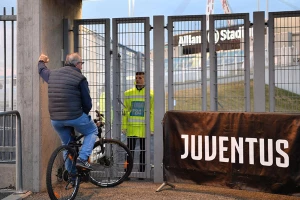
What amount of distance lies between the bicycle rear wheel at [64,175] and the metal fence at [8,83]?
3.84 ft

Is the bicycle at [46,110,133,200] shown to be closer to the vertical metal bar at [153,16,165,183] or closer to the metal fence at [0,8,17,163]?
the vertical metal bar at [153,16,165,183]

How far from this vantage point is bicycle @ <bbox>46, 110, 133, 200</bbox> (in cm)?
493

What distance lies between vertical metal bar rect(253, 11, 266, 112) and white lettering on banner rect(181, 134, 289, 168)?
3.95ft

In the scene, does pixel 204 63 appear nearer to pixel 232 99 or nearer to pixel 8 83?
pixel 232 99

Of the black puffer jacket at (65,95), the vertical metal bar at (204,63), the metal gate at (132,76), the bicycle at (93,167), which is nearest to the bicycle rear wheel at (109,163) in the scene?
the bicycle at (93,167)

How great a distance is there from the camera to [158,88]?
6.21 m

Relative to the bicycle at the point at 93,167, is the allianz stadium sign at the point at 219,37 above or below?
above

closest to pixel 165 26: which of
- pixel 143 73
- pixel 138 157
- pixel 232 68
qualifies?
pixel 143 73

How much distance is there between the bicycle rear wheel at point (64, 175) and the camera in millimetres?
4930

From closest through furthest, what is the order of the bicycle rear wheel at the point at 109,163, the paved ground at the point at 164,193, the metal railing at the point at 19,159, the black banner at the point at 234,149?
1. the black banner at the point at 234,149
2. the paved ground at the point at 164,193
3. the metal railing at the point at 19,159
4. the bicycle rear wheel at the point at 109,163

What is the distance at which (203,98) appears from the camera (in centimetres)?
625

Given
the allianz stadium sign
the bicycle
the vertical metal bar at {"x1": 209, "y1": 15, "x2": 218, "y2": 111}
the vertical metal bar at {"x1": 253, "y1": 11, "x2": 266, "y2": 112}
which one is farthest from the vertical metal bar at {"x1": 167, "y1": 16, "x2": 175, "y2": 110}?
the vertical metal bar at {"x1": 253, "y1": 11, "x2": 266, "y2": 112}

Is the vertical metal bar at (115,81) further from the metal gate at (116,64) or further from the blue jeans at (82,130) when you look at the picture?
the blue jeans at (82,130)

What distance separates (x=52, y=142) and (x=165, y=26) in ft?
8.31
